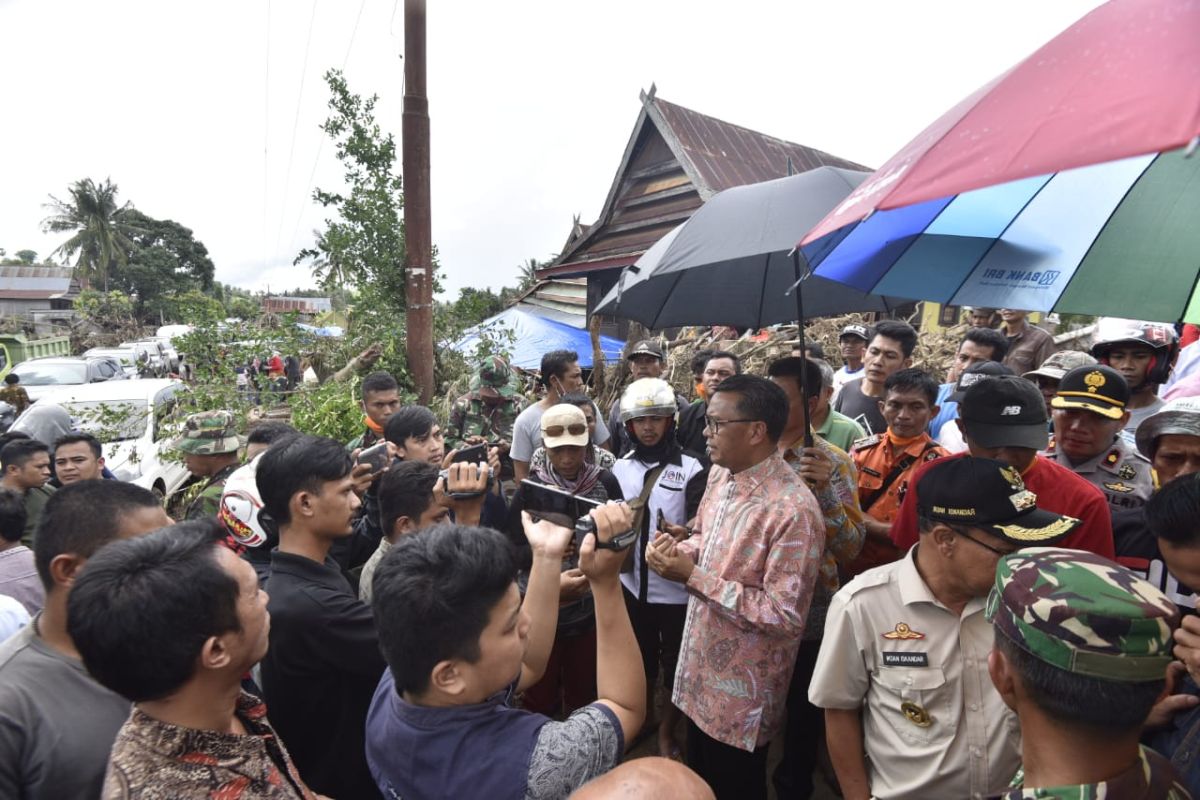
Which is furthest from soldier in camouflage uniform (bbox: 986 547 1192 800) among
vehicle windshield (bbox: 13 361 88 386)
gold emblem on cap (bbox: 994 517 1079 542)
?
vehicle windshield (bbox: 13 361 88 386)

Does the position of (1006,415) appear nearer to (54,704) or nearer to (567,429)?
(567,429)

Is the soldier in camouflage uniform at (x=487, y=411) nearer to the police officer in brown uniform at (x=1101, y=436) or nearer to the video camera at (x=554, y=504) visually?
the video camera at (x=554, y=504)

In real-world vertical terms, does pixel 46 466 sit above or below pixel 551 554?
below

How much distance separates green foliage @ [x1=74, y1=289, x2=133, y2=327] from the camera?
24413 millimetres

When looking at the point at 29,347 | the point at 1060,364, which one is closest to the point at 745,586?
the point at 1060,364

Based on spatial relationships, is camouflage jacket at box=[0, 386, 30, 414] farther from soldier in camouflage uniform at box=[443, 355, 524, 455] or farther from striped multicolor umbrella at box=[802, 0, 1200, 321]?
striped multicolor umbrella at box=[802, 0, 1200, 321]

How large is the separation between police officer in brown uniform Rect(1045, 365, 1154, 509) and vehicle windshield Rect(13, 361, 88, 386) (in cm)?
1564

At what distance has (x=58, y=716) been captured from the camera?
1.51 m

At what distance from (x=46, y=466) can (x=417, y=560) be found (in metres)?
4.04

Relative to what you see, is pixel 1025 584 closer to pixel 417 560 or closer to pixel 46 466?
pixel 417 560

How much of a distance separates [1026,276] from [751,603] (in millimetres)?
1910

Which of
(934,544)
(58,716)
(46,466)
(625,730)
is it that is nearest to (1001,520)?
(934,544)

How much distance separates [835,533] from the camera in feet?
8.75

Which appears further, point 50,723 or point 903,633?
point 903,633
